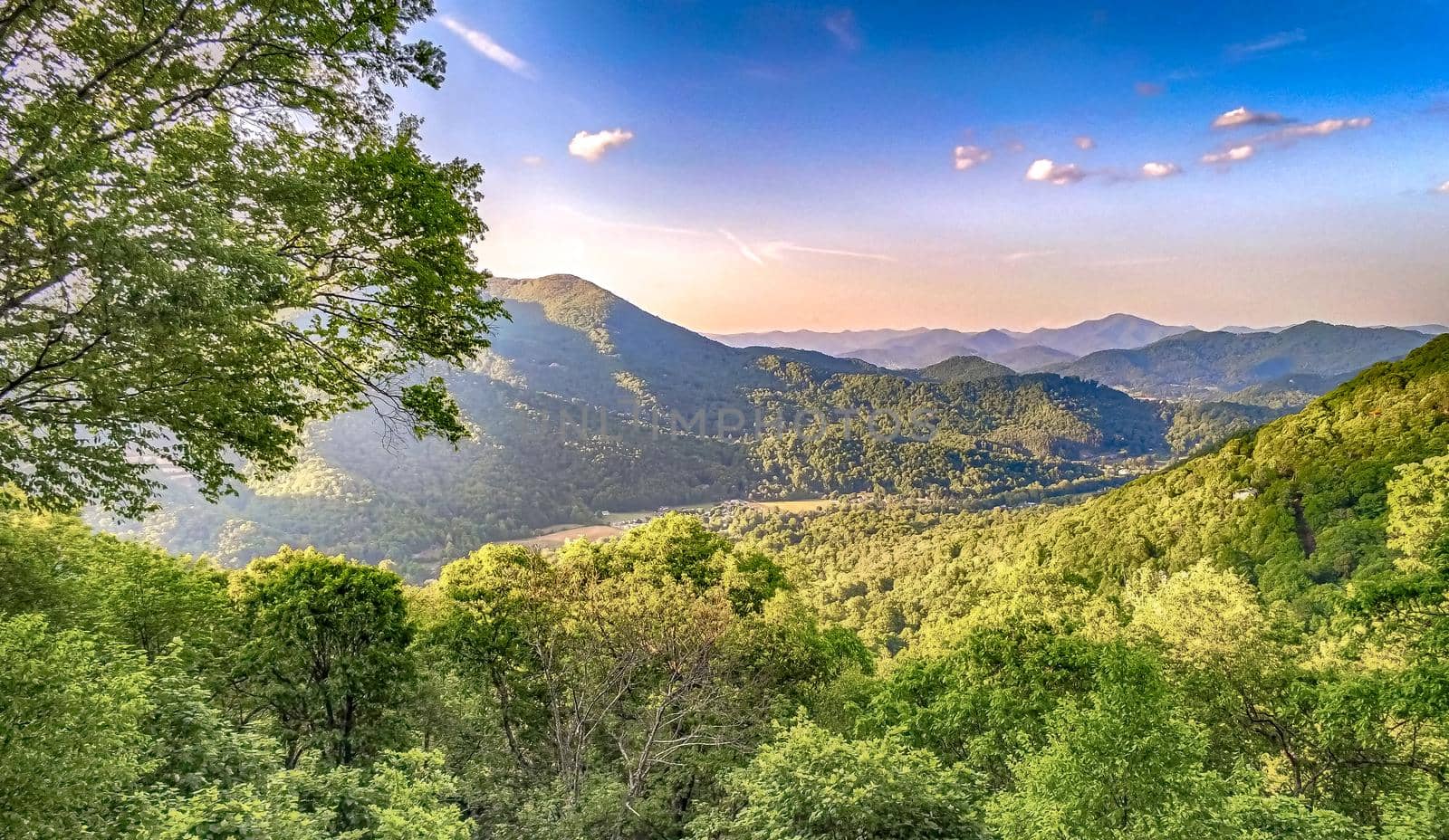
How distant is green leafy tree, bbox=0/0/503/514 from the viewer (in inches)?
221

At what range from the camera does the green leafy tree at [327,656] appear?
54.7ft

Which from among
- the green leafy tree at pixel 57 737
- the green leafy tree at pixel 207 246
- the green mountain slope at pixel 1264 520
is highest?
the green leafy tree at pixel 207 246

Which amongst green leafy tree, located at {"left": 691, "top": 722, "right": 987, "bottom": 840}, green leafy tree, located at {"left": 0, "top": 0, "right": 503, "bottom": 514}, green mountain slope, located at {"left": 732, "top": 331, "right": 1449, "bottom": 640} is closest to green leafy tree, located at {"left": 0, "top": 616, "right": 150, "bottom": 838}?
green leafy tree, located at {"left": 0, "top": 0, "right": 503, "bottom": 514}

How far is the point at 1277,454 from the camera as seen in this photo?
218 ft

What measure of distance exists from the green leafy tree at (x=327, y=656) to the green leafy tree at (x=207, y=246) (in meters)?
10.6

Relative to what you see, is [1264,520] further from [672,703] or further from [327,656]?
[327,656]

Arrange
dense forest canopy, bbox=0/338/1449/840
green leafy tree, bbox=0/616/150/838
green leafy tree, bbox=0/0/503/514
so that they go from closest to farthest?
1. green leafy tree, bbox=0/0/503/514
2. green leafy tree, bbox=0/616/150/838
3. dense forest canopy, bbox=0/338/1449/840

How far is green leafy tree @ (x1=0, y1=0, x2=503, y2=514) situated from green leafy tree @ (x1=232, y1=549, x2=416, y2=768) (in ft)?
34.7

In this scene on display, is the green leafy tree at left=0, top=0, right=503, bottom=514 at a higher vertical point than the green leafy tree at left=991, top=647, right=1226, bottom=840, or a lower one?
higher

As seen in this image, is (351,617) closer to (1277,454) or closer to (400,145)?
(400,145)

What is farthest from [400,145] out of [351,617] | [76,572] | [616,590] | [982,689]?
[982,689]

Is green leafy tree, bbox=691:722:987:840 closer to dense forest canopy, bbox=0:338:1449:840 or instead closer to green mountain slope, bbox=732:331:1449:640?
dense forest canopy, bbox=0:338:1449:840

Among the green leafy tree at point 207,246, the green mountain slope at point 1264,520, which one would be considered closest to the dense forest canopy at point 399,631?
the green leafy tree at point 207,246

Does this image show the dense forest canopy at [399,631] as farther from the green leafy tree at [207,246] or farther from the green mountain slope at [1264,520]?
the green mountain slope at [1264,520]
